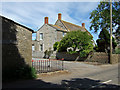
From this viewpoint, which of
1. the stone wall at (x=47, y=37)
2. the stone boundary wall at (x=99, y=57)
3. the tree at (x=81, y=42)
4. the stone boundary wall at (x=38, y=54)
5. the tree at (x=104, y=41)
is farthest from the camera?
the stone wall at (x=47, y=37)

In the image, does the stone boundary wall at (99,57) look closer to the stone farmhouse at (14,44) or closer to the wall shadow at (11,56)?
the stone farmhouse at (14,44)

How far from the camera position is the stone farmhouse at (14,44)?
7504mm

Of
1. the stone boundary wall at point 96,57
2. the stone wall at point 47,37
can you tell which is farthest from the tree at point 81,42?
the stone wall at point 47,37

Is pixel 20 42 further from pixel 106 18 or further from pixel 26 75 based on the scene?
pixel 106 18

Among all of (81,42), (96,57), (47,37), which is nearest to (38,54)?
(47,37)

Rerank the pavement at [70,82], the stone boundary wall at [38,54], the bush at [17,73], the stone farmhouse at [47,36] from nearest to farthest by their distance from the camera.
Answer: the pavement at [70,82] → the bush at [17,73] → the stone boundary wall at [38,54] → the stone farmhouse at [47,36]

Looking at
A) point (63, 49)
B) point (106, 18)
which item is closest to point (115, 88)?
point (63, 49)

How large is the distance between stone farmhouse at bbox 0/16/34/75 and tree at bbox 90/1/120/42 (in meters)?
18.6

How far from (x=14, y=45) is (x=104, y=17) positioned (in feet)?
67.3

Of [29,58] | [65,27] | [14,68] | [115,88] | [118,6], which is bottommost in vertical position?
[115,88]

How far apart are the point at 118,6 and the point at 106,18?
3.07 m

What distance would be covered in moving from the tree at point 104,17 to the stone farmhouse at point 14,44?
61.2 ft

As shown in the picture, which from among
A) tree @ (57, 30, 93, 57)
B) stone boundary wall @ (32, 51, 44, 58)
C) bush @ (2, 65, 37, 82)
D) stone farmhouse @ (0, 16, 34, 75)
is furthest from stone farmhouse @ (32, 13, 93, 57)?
bush @ (2, 65, 37, 82)

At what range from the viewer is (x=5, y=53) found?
295 inches
